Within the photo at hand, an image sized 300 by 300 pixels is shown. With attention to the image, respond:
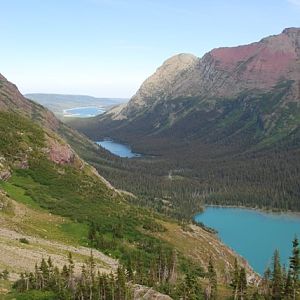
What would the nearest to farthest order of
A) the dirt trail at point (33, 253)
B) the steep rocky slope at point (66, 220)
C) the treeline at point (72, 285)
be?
the treeline at point (72, 285)
the dirt trail at point (33, 253)
the steep rocky slope at point (66, 220)

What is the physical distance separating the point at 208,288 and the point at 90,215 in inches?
1970

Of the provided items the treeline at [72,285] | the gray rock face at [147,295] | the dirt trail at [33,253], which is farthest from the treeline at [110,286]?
the dirt trail at [33,253]

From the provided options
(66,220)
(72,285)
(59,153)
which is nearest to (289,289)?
(72,285)

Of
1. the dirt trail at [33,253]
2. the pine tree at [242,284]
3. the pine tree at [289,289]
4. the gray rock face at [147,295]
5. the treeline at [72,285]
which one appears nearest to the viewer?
the gray rock face at [147,295]

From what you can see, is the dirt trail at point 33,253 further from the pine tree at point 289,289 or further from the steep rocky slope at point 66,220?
the pine tree at point 289,289

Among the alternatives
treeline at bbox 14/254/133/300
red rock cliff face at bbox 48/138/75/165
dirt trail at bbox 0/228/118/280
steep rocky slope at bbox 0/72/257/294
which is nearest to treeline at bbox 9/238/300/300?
treeline at bbox 14/254/133/300

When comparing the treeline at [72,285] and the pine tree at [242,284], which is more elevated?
the treeline at [72,285]

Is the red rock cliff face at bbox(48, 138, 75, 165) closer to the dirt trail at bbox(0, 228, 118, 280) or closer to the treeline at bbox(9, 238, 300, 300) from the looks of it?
the dirt trail at bbox(0, 228, 118, 280)

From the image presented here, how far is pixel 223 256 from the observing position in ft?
511

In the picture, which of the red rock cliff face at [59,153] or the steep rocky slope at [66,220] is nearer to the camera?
the steep rocky slope at [66,220]

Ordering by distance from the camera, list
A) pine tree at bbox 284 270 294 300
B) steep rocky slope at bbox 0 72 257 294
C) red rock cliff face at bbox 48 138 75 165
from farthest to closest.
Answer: red rock cliff face at bbox 48 138 75 165 < steep rocky slope at bbox 0 72 257 294 < pine tree at bbox 284 270 294 300

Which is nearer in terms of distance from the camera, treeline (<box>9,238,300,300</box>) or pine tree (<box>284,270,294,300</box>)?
treeline (<box>9,238,300,300</box>)

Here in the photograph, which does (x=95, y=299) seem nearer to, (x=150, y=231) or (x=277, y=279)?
(x=277, y=279)

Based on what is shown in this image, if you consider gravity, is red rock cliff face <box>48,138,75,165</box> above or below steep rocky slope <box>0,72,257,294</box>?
above
